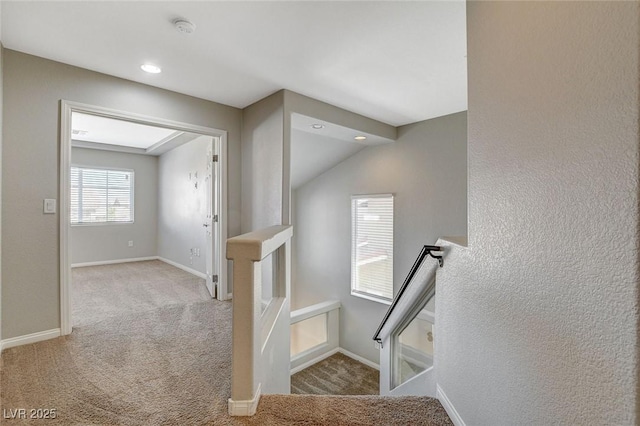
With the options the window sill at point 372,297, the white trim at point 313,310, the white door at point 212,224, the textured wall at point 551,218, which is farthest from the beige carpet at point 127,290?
the textured wall at point 551,218

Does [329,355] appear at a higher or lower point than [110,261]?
lower

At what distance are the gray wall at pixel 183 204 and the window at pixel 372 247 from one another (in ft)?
8.24

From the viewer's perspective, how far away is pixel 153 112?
9.44 feet

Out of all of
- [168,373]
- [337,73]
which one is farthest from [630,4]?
[168,373]

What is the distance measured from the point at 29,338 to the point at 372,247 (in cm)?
418

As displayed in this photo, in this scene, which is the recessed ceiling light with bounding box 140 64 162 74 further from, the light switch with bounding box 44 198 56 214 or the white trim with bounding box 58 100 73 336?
the light switch with bounding box 44 198 56 214

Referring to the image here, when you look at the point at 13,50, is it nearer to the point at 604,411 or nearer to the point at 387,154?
the point at 604,411

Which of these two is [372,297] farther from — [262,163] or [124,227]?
[124,227]

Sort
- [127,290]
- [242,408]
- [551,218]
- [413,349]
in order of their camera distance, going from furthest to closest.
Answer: [127,290] → [413,349] → [242,408] → [551,218]

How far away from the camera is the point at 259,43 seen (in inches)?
85.0

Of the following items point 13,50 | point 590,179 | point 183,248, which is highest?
point 13,50

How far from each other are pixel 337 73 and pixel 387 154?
88.5 inches

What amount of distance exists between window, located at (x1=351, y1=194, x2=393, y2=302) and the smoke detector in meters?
3.46

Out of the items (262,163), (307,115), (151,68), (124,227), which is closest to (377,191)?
(307,115)
